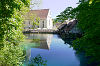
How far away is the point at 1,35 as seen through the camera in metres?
4.03

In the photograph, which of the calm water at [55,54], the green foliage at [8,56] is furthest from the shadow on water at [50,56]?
the green foliage at [8,56]

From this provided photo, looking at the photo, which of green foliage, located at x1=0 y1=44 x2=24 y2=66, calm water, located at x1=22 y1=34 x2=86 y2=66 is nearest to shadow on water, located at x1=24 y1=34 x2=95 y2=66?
calm water, located at x1=22 y1=34 x2=86 y2=66

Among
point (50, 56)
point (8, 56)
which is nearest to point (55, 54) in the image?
point (50, 56)

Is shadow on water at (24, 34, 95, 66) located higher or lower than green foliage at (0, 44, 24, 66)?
lower

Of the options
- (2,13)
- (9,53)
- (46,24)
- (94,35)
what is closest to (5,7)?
(2,13)

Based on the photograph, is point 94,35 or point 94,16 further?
point 94,16

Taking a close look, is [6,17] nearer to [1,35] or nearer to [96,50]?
[1,35]

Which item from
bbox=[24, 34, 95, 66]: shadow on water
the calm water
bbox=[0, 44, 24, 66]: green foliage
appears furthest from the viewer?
the calm water

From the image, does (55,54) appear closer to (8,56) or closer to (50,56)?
(50,56)

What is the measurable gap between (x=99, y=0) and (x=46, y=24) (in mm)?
41011

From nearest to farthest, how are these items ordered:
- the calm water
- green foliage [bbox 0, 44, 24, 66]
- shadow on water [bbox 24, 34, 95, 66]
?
1. green foliage [bbox 0, 44, 24, 66]
2. shadow on water [bbox 24, 34, 95, 66]
3. the calm water

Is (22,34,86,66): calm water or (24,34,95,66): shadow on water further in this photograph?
(22,34,86,66): calm water

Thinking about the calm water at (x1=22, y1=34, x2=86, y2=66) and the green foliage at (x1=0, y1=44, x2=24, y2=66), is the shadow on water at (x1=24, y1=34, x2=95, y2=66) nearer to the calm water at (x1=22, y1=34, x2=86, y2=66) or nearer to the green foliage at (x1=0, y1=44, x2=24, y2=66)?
the calm water at (x1=22, y1=34, x2=86, y2=66)

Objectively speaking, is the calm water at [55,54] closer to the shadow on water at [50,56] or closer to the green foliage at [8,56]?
the shadow on water at [50,56]
